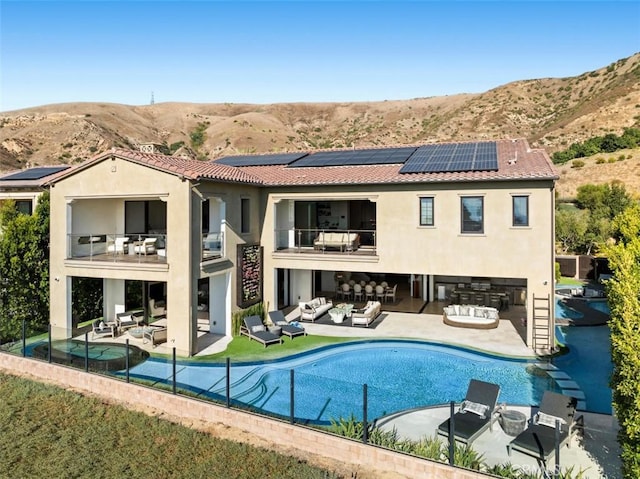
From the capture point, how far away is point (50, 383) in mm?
14906

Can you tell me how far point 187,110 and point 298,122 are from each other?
37772 millimetres

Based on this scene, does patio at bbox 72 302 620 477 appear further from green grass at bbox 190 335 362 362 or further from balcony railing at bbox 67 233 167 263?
balcony railing at bbox 67 233 167 263

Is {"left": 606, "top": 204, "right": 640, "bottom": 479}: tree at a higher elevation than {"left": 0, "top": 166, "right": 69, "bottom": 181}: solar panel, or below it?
below

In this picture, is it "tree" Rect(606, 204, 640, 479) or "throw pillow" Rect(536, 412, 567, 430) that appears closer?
"tree" Rect(606, 204, 640, 479)

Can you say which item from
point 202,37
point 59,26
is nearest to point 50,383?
point 59,26

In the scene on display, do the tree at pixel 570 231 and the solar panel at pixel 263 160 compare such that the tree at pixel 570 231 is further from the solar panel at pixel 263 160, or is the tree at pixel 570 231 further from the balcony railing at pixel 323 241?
the solar panel at pixel 263 160

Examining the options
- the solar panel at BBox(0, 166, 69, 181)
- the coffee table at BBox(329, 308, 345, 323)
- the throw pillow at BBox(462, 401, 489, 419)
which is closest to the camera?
the throw pillow at BBox(462, 401, 489, 419)

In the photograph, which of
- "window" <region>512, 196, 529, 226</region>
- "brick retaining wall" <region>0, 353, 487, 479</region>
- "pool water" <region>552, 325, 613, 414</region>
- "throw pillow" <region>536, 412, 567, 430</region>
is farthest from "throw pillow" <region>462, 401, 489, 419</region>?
"window" <region>512, 196, 529, 226</region>

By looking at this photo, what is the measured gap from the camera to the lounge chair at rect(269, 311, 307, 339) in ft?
64.8

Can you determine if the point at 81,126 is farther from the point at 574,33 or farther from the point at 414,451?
the point at 414,451

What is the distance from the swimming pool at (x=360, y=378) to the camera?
10992 millimetres

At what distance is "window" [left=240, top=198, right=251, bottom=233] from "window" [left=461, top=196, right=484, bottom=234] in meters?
10.0

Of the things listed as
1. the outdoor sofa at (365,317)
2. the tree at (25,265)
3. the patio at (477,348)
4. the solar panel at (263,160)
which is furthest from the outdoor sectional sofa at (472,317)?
the tree at (25,265)

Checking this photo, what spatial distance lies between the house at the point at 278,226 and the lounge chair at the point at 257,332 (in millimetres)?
850
